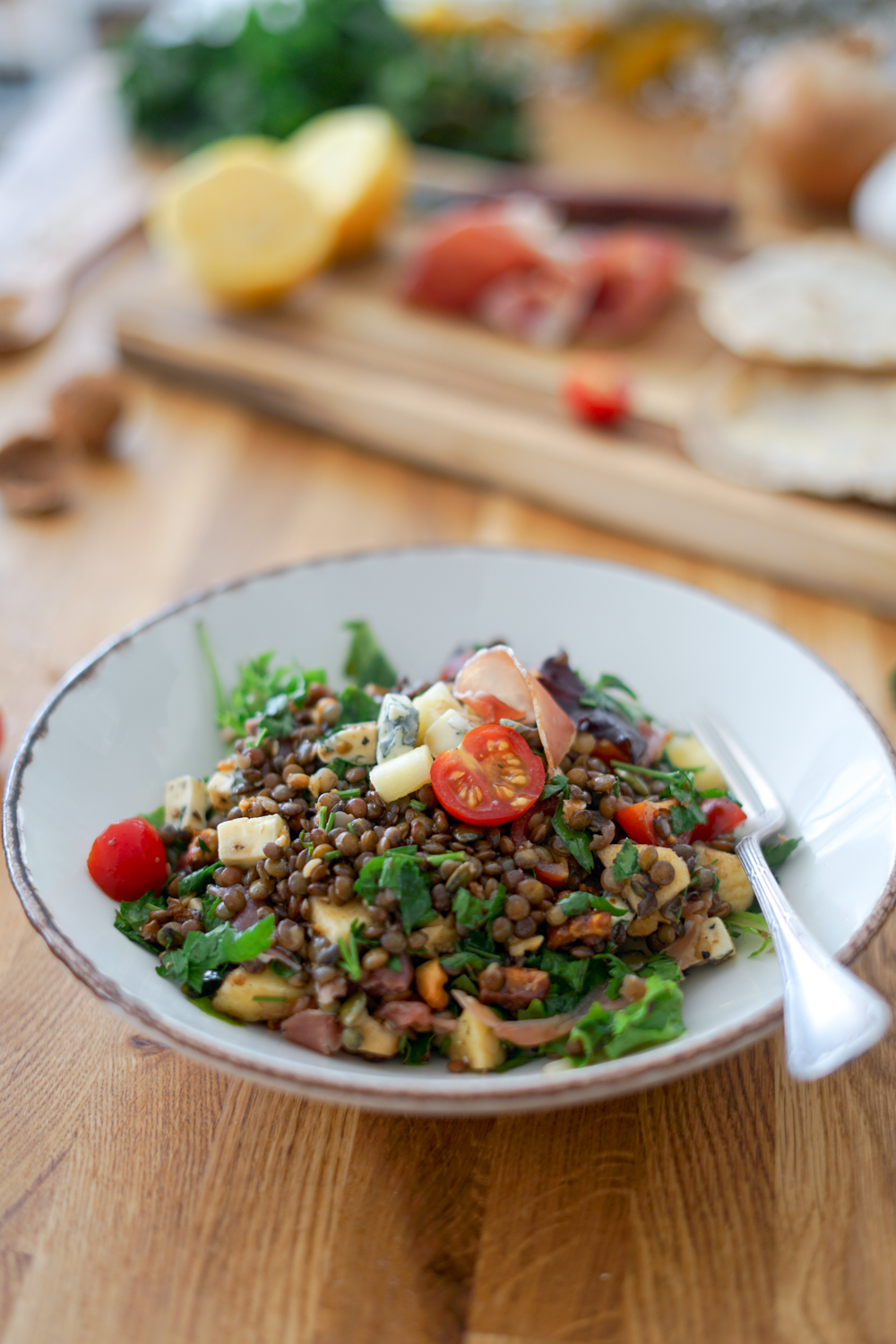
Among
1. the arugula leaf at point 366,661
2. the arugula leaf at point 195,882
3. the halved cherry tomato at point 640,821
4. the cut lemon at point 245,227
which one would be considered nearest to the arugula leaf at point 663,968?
the halved cherry tomato at point 640,821

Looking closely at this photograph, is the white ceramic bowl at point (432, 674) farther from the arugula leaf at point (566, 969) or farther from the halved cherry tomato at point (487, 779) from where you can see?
the halved cherry tomato at point (487, 779)

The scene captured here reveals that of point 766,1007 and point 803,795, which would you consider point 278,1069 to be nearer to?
point 766,1007

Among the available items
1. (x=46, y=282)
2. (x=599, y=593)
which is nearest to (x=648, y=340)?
(x=599, y=593)

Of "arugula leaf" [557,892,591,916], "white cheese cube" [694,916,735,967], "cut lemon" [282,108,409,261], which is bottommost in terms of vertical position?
"white cheese cube" [694,916,735,967]

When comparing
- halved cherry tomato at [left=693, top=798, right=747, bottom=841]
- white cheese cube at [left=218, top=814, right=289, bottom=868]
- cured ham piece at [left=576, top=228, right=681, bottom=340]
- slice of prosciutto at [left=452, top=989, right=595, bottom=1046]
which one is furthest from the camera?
cured ham piece at [left=576, top=228, right=681, bottom=340]

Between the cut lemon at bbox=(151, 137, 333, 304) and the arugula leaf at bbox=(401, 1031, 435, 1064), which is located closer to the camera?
the arugula leaf at bbox=(401, 1031, 435, 1064)

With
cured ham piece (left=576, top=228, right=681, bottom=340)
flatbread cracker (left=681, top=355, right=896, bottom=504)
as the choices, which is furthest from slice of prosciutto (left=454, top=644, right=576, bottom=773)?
cured ham piece (left=576, top=228, right=681, bottom=340)

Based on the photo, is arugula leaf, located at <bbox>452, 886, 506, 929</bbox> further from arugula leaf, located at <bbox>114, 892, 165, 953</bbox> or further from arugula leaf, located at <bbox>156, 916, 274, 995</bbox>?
arugula leaf, located at <bbox>114, 892, 165, 953</bbox>

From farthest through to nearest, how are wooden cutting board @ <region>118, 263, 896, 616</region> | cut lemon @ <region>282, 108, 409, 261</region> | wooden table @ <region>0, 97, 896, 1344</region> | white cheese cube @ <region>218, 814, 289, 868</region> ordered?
cut lemon @ <region>282, 108, 409, 261</region> → wooden cutting board @ <region>118, 263, 896, 616</region> → white cheese cube @ <region>218, 814, 289, 868</region> → wooden table @ <region>0, 97, 896, 1344</region>
